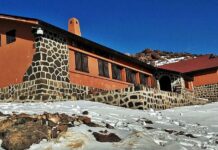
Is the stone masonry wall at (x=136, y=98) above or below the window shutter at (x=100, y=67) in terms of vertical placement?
below

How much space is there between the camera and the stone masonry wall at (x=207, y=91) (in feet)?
106

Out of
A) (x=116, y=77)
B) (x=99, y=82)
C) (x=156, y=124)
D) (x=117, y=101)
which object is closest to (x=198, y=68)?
(x=116, y=77)

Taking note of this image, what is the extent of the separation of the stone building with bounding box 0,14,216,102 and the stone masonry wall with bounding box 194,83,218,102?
1575 centimetres

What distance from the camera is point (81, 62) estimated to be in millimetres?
17734

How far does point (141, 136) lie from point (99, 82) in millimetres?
12496

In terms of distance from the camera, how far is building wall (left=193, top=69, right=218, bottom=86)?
32784 mm

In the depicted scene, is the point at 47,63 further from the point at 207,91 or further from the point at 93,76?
the point at 207,91

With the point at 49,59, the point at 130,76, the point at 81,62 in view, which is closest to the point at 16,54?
the point at 49,59

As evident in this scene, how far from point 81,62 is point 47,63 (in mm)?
2666

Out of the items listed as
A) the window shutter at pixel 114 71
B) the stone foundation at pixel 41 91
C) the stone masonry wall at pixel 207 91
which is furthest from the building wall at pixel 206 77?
the stone foundation at pixel 41 91

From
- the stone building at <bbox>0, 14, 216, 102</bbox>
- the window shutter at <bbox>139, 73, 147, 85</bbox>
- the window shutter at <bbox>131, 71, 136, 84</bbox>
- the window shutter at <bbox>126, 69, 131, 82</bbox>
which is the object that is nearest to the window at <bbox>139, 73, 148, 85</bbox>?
the window shutter at <bbox>139, 73, 147, 85</bbox>

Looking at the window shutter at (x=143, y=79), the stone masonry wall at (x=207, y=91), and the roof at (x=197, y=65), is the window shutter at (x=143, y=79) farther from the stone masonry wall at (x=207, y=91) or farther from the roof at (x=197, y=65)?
the roof at (x=197, y=65)

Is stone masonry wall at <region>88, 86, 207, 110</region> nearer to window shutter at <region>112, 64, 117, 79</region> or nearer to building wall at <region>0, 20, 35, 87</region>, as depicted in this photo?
building wall at <region>0, 20, 35, 87</region>

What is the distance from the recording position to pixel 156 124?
8.73 meters
